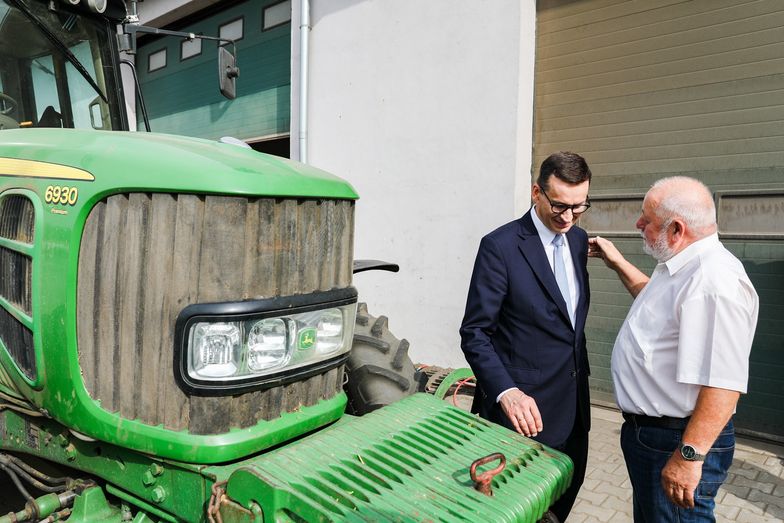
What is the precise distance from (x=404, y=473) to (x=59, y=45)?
2.55m

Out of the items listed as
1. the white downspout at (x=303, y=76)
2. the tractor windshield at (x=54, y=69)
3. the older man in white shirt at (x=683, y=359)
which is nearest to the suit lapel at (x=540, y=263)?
the older man in white shirt at (x=683, y=359)

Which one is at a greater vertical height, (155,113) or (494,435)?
(155,113)

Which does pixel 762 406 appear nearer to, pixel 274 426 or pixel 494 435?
pixel 494 435

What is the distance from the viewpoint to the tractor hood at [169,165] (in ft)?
5.39

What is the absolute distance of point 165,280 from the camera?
168cm

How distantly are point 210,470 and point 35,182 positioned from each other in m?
1.05

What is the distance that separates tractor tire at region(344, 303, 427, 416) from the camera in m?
2.59

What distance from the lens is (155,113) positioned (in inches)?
401

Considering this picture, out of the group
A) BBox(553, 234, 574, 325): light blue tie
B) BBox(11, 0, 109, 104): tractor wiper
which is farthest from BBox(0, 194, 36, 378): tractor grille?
BBox(553, 234, 574, 325): light blue tie

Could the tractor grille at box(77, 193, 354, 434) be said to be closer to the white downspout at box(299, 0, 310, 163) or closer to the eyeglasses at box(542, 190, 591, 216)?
the eyeglasses at box(542, 190, 591, 216)

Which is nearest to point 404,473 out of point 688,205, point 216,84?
point 688,205

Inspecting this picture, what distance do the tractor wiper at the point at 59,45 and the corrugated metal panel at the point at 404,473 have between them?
7.02ft

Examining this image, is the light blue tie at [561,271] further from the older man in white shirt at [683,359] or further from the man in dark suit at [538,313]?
the older man in white shirt at [683,359]

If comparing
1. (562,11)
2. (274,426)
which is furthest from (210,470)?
(562,11)
